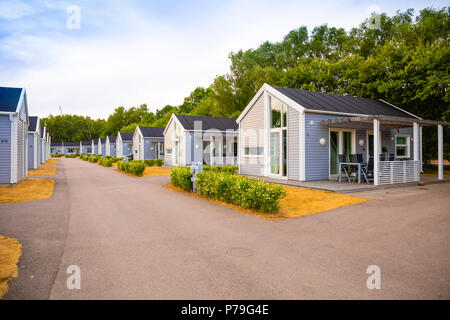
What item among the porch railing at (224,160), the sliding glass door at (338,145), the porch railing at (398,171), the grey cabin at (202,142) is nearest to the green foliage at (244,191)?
the porch railing at (398,171)

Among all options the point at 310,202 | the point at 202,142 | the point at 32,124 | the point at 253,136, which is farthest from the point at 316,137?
the point at 32,124

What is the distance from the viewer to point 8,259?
4453 millimetres

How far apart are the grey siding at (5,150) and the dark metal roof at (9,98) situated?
480mm

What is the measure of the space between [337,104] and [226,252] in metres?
13.3

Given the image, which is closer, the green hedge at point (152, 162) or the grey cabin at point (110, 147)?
the green hedge at point (152, 162)

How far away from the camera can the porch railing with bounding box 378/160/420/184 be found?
12.3 meters

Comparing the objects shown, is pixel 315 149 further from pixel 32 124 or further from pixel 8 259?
pixel 32 124

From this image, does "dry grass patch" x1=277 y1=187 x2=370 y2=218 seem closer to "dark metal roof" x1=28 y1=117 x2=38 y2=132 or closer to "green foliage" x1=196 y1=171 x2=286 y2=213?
"green foliage" x1=196 y1=171 x2=286 y2=213

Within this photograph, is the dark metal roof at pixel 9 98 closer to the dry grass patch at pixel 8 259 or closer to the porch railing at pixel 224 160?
the dry grass patch at pixel 8 259

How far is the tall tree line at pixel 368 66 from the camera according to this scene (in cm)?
1809

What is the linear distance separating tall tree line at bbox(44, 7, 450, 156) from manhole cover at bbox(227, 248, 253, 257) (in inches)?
670

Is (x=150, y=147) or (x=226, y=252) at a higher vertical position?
(x=150, y=147)

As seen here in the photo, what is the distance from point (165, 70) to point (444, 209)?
62.7 ft
